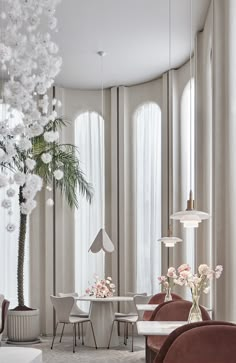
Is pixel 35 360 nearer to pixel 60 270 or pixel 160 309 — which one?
pixel 160 309

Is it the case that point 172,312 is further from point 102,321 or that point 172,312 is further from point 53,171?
point 53,171

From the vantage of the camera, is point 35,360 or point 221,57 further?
point 221,57

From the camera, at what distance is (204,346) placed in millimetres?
4324

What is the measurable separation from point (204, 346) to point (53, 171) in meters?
7.05

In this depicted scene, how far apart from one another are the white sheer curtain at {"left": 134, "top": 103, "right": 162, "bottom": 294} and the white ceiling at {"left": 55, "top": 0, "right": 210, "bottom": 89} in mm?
777

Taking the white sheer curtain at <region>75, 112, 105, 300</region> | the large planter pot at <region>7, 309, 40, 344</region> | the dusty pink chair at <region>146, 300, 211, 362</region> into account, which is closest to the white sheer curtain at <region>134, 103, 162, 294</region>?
the white sheer curtain at <region>75, 112, 105, 300</region>

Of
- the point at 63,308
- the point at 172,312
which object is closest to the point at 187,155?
the point at 63,308

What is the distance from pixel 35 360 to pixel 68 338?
217 inches

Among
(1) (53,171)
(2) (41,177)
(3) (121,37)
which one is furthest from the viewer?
(2) (41,177)

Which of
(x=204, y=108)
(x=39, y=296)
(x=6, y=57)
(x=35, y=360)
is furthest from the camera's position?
(x=39, y=296)

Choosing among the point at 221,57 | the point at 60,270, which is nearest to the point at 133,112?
the point at 60,270

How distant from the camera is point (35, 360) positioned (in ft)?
20.3

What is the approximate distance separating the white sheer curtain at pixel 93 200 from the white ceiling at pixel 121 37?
3.13 ft

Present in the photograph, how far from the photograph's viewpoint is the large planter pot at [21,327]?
36.3ft
